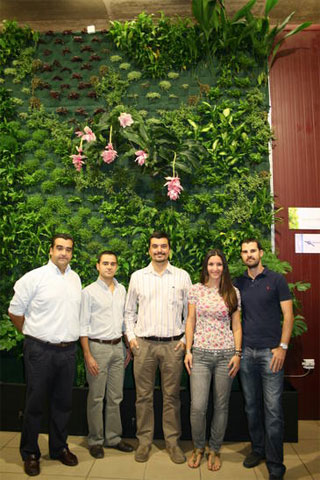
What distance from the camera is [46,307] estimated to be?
2658 millimetres

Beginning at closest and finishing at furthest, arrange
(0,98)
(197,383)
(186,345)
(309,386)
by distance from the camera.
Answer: (197,383)
(186,345)
(309,386)
(0,98)

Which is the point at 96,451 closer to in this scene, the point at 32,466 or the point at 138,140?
the point at 32,466

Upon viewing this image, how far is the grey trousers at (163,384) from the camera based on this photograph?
→ 9.05 ft

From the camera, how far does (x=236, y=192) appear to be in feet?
12.7

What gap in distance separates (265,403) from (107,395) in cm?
117

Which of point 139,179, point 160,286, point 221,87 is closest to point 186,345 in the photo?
point 160,286

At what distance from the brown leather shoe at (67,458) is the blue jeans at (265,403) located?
50.4 inches

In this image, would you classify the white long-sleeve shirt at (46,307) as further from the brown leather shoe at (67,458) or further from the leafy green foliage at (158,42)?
the leafy green foliage at (158,42)

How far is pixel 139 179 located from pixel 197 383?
2138 millimetres

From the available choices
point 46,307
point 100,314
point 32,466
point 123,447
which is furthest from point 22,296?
point 123,447

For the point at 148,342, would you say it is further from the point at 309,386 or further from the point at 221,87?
the point at 221,87

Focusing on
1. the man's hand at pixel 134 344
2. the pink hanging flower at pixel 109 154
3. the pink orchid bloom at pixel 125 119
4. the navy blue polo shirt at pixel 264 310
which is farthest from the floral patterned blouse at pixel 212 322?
the pink orchid bloom at pixel 125 119

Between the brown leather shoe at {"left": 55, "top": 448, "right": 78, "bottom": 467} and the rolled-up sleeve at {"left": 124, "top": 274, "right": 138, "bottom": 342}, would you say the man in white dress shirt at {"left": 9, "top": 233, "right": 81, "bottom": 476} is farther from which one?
the rolled-up sleeve at {"left": 124, "top": 274, "right": 138, "bottom": 342}

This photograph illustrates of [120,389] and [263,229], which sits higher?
[263,229]
